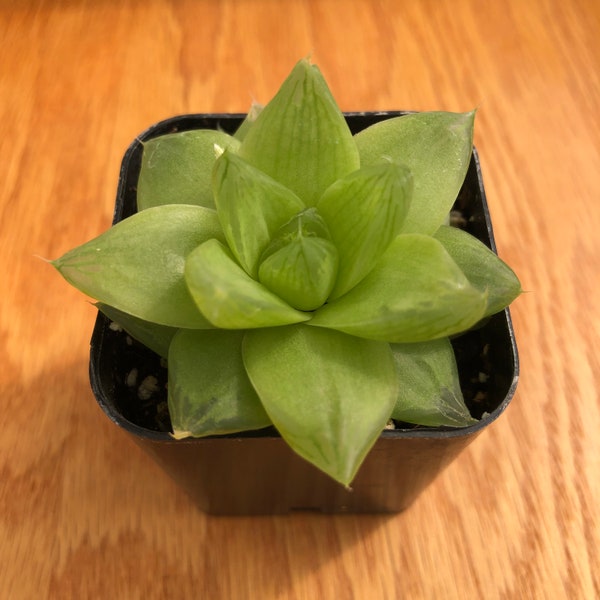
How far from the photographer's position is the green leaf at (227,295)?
0.82 feet

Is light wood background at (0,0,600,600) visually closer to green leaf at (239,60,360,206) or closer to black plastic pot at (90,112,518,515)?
black plastic pot at (90,112,518,515)

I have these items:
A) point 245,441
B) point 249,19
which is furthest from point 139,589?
point 249,19

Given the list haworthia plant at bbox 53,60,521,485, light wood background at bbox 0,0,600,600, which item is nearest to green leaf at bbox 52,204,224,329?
haworthia plant at bbox 53,60,521,485

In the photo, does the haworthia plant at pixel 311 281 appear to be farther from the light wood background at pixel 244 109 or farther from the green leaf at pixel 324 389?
the light wood background at pixel 244 109

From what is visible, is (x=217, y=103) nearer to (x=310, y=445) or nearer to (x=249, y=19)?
(x=249, y=19)

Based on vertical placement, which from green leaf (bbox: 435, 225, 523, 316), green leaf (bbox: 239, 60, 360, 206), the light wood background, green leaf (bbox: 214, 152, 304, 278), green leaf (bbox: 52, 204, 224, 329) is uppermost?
green leaf (bbox: 239, 60, 360, 206)

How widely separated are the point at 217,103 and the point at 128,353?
370 mm

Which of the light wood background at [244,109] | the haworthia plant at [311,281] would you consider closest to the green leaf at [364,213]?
the haworthia plant at [311,281]

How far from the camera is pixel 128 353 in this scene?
14.4 inches

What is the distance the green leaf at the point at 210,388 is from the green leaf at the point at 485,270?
11cm

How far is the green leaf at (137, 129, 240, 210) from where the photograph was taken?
Result: 0.33 m

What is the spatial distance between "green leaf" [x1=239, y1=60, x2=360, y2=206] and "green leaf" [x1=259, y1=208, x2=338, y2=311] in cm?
2

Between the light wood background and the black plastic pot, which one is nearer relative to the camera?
the black plastic pot

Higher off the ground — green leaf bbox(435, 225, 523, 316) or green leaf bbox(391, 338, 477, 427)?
green leaf bbox(435, 225, 523, 316)
